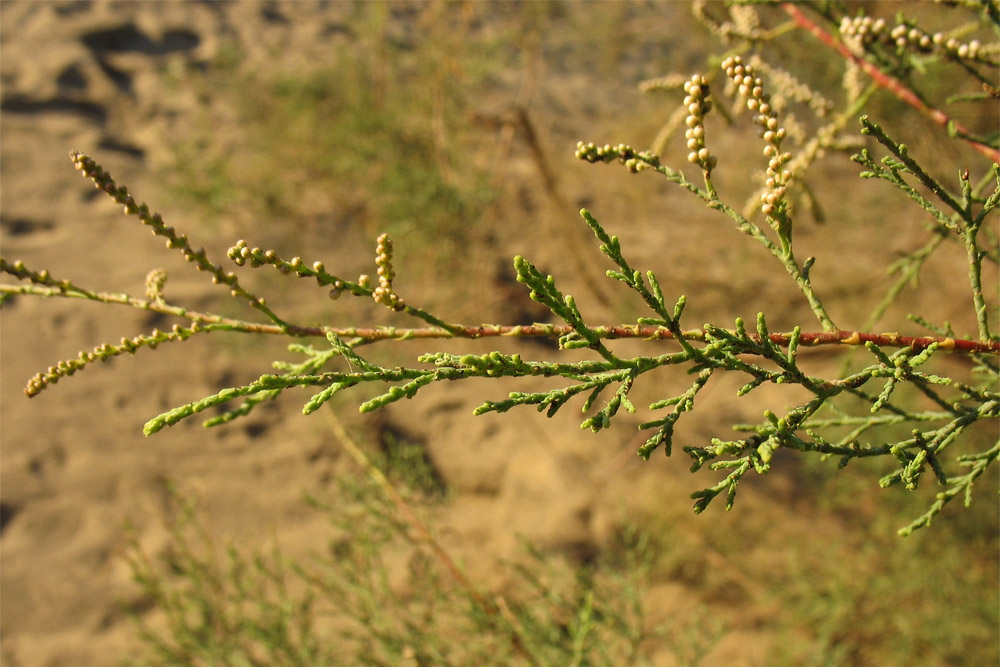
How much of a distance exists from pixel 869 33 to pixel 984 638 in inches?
143

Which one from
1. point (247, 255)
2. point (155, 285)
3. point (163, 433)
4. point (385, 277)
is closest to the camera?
point (247, 255)

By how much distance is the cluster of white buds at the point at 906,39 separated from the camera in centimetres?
132

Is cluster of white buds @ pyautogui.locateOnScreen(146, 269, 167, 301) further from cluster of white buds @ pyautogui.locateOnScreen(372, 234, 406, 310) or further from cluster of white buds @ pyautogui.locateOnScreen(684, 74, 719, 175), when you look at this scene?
cluster of white buds @ pyautogui.locateOnScreen(684, 74, 719, 175)

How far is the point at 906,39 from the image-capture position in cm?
140

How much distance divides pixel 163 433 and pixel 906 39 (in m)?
4.82

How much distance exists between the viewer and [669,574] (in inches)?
161

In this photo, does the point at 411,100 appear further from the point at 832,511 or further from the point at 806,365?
the point at 832,511

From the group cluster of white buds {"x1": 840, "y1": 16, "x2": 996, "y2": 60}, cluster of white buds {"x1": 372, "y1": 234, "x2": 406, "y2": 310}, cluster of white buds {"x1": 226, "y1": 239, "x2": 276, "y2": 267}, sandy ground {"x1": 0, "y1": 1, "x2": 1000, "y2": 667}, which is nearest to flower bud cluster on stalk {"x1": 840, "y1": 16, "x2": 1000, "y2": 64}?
cluster of white buds {"x1": 840, "y1": 16, "x2": 996, "y2": 60}

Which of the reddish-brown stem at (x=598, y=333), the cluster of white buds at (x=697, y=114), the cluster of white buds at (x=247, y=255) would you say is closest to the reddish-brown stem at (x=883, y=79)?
the reddish-brown stem at (x=598, y=333)

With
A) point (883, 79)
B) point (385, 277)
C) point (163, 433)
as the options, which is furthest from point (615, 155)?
point (163, 433)

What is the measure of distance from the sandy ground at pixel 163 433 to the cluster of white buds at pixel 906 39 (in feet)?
8.14

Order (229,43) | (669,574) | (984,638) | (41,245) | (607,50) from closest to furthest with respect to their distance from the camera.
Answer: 1. (984,638)
2. (669,574)
3. (41,245)
4. (229,43)
5. (607,50)

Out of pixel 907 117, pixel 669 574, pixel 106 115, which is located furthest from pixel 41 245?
pixel 907 117

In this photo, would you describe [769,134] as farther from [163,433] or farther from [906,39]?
[163,433]
